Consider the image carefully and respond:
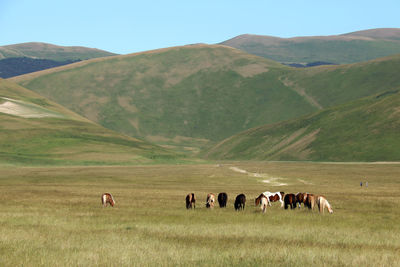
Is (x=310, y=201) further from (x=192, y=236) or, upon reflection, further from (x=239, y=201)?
(x=192, y=236)

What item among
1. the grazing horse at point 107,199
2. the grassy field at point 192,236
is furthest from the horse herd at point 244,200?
the grassy field at point 192,236

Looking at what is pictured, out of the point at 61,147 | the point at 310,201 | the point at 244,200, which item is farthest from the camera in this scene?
the point at 61,147

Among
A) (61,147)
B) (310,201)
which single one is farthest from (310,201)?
(61,147)

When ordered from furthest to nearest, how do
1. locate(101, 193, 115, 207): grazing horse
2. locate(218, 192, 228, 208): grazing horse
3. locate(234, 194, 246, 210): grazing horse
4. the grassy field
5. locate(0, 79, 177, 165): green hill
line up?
locate(0, 79, 177, 165): green hill < locate(218, 192, 228, 208): grazing horse < locate(101, 193, 115, 207): grazing horse < locate(234, 194, 246, 210): grazing horse < the grassy field

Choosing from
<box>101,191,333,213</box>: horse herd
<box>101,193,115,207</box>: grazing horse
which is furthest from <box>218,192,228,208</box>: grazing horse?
<box>101,193,115,207</box>: grazing horse

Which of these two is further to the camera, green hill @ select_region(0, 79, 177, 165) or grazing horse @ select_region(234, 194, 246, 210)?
green hill @ select_region(0, 79, 177, 165)

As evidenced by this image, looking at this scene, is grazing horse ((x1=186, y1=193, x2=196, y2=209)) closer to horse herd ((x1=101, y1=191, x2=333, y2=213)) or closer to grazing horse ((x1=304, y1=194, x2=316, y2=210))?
horse herd ((x1=101, y1=191, x2=333, y2=213))

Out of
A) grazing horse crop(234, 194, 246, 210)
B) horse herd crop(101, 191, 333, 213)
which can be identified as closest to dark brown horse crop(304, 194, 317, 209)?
→ horse herd crop(101, 191, 333, 213)

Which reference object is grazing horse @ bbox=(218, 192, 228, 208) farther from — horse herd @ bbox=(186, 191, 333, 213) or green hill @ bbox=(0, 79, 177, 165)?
green hill @ bbox=(0, 79, 177, 165)

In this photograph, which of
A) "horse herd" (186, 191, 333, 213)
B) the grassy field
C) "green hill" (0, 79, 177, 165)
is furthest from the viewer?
"green hill" (0, 79, 177, 165)

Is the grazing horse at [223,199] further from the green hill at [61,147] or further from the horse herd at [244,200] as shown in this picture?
the green hill at [61,147]

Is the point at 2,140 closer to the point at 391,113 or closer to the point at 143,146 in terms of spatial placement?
the point at 143,146

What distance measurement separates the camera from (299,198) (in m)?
37.1

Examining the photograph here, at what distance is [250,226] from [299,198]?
1112cm
